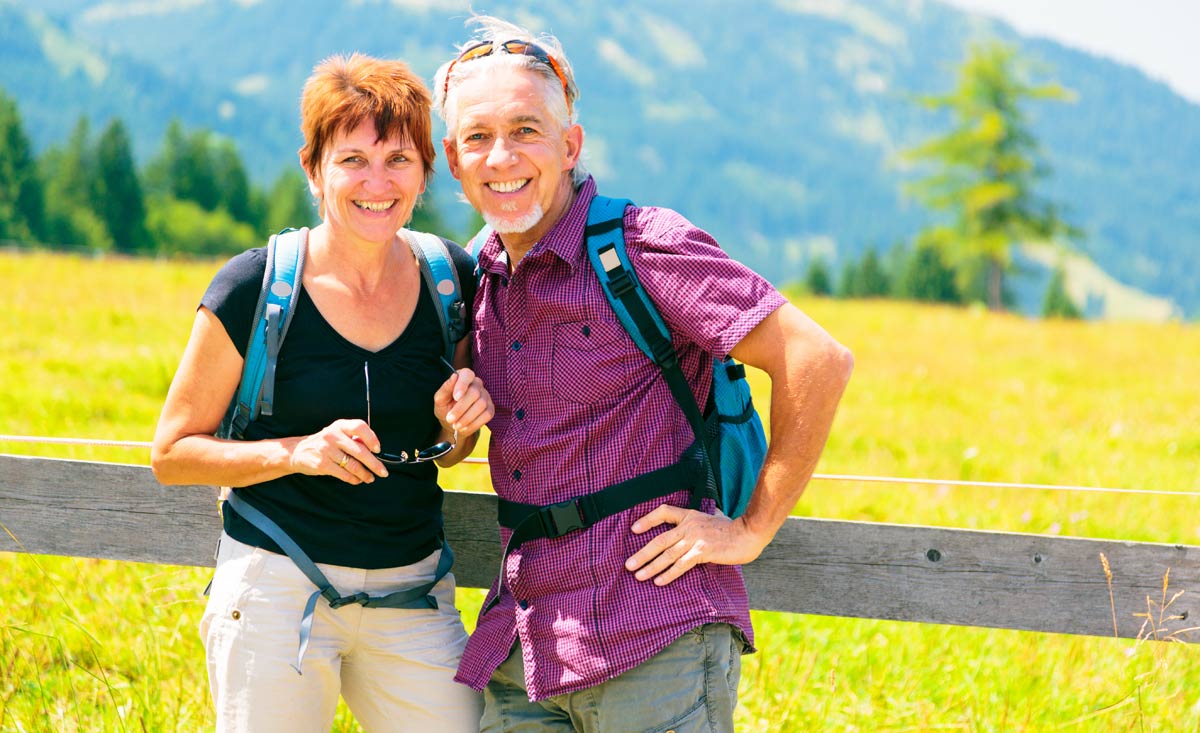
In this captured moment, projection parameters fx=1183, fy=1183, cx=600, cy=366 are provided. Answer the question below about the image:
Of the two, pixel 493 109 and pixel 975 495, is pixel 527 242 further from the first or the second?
pixel 975 495

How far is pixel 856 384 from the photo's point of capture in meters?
13.9

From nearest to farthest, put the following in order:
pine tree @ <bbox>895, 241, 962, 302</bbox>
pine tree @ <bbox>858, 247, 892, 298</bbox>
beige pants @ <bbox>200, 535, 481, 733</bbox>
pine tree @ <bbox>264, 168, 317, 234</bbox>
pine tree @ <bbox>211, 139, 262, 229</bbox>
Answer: beige pants @ <bbox>200, 535, 481, 733</bbox> → pine tree @ <bbox>264, 168, 317, 234</bbox> → pine tree @ <bbox>211, 139, 262, 229</bbox> → pine tree @ <bbox>895, 241, 962, 302</bbox> → pine tree @ <bbox>858, 247, 892, 298</bbox>

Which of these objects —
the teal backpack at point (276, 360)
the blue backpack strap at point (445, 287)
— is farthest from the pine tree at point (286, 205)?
the teal backpack at point (276, 360)

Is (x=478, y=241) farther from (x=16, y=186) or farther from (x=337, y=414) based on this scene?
(x=16, y=186)

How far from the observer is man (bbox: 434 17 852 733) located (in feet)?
9.89

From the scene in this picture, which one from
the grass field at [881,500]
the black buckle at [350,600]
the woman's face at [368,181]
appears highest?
the woman's face at [368,181]

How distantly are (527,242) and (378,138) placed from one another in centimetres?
50

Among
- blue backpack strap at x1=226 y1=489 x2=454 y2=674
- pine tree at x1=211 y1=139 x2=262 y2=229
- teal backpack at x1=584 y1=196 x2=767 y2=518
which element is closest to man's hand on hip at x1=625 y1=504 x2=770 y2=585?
teal backpack at x1=584 y1=196 x2=767 y2=518

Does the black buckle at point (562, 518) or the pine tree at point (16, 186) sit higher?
the black buckle at point (562, 518)

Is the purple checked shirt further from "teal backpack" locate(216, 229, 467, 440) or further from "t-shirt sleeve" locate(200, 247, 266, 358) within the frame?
"t-shirt sleeve" locate(200, 247, 266, 358)

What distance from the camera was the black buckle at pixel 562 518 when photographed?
3082 mm

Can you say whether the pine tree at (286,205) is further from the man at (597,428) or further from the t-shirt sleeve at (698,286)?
the t-shirt sleeve at (698,286)

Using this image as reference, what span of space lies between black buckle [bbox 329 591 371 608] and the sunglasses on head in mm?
1417

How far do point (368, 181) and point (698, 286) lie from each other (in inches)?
37.7
